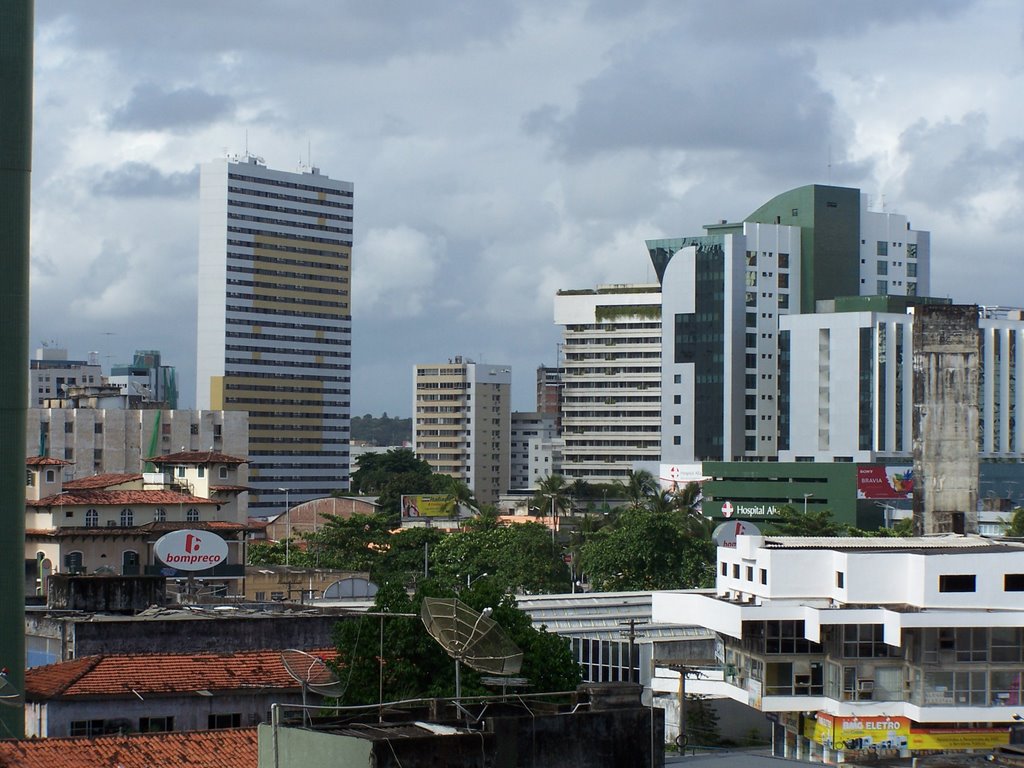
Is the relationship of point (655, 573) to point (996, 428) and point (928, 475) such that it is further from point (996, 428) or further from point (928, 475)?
point (996, 428)

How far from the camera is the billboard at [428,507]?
7510 inches

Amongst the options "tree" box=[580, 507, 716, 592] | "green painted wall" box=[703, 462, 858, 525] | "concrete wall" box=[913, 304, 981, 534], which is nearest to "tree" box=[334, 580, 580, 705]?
"tree" box=[580, 507, 716, 592]

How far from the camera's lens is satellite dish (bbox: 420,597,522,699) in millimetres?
25656

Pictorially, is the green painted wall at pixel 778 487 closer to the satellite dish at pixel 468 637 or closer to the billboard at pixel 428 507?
the billboard at pixel 428 507

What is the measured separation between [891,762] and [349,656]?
52.7ft

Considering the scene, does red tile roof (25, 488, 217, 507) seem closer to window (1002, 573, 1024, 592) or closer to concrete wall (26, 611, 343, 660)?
concrete wall (26, 611, 343, 660)

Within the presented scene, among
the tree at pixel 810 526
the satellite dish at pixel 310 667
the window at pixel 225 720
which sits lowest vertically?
the tree at pixel 810 526

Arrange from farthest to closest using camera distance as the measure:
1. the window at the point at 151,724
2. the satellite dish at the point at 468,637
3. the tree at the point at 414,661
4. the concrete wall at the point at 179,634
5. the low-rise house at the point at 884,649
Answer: the low-rise house at the point at 884,649 → the concrete wall at the point at 179,634 → the tree at the point at 414,661 → the window at the point at 151,724 → the satellite dish at the point at 468,637

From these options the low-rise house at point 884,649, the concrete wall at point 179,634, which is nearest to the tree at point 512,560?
the low-rise house at point 884,649

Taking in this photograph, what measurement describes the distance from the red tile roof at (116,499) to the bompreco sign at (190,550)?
799 inches

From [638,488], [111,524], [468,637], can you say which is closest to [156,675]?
[468,637]

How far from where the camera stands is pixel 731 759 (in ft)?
135

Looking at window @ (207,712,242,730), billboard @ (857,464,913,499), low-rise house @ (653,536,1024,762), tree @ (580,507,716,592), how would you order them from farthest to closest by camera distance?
1. billboard @ (857,464,913,499)
2. tree @ (580,507,716,592)
3. low-rise house @ (653,536,1024,762)
4. window @ (207,712,242,730)

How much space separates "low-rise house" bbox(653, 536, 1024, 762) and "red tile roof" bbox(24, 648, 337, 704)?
2430 cm
